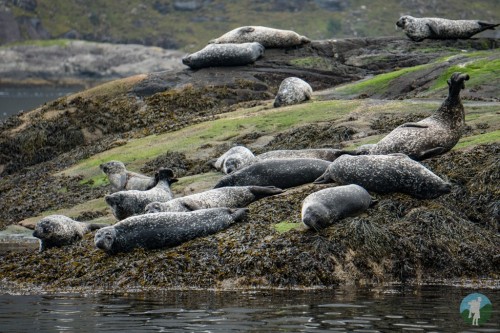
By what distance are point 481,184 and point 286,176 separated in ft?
9.57

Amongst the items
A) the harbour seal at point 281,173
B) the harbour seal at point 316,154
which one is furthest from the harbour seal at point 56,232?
the harbour seal at point 316,154

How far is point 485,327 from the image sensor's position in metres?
10.4

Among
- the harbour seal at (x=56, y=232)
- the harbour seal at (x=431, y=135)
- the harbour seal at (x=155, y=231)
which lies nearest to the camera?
the harbour seal at (x=155, y=231)

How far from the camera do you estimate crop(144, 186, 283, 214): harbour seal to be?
15.7 meters

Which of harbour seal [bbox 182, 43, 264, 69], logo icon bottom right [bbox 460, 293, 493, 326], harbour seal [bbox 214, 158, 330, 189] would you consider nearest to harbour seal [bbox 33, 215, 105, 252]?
harbour seal [bbox 214, 158, 330, 189]

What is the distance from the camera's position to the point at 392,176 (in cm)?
1505

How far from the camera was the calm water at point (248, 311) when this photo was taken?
35.0ft

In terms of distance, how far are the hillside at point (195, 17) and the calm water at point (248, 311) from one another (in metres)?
142

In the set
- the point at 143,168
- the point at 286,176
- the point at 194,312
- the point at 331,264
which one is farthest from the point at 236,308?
the point at 143,168

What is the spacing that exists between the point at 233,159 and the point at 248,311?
25.3 feet

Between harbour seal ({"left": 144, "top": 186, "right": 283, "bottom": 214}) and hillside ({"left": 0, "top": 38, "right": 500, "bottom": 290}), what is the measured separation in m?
0.42

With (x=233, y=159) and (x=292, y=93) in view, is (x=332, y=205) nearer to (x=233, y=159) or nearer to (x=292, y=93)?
(x=233, y=159)

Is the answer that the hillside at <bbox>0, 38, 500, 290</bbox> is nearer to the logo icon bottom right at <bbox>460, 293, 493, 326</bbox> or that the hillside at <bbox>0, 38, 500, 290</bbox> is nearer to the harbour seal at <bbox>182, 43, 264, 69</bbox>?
the harbour seal at <bbox>182, 43, 264, 69</bbox>

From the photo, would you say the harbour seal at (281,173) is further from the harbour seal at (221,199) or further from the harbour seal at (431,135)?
the harbour seal at (431,135)
